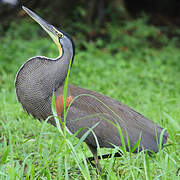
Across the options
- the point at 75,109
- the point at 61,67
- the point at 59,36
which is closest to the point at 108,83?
the point at 59,36

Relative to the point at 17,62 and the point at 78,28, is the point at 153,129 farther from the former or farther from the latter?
the point at 78,28

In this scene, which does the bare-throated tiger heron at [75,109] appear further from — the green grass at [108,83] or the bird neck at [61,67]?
the green grass at [108,83]

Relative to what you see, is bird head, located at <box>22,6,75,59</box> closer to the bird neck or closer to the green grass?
the bird neck

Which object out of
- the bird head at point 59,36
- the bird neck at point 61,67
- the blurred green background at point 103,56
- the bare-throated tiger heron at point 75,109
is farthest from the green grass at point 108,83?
the bird head at point 59,36

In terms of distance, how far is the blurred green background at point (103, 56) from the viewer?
4393 mm

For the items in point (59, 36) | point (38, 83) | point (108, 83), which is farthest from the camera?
point (108, 83)

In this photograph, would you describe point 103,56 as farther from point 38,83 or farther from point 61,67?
point 38,83

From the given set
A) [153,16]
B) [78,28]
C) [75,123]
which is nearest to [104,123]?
[75,123]

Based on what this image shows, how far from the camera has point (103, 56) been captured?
8.15m

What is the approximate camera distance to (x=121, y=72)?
6.93 meters

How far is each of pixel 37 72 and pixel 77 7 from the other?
6.28 meters

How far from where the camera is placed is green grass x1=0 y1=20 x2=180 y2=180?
10.4 ft

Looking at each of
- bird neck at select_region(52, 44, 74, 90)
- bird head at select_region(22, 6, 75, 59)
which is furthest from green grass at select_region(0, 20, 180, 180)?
bird head at select_region(22, 6, 75, 59)

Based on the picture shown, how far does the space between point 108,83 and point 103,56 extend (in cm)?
191
